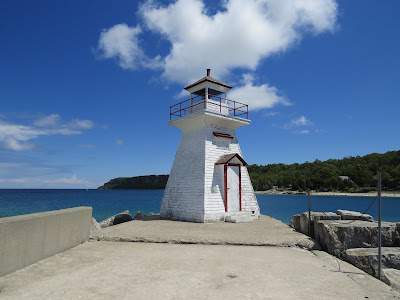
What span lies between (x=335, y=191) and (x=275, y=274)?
273 feet

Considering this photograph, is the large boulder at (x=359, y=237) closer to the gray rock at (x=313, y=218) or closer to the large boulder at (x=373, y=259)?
the large boulder at (x=373, y=259)

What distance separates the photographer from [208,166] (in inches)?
513

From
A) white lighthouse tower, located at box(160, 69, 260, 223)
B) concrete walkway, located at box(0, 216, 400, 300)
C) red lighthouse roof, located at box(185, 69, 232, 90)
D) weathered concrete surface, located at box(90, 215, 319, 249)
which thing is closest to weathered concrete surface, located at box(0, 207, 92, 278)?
concrete walkway, located at box(0, 216, 400, 300)

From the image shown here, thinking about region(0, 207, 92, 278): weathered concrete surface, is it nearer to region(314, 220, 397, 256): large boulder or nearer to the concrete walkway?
the concrete walkway

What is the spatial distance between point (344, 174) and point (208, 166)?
271ft

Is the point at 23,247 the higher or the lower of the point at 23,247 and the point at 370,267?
the higher

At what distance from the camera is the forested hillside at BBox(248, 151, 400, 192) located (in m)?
73.1

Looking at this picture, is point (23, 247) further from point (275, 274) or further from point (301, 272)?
point (301, 272)

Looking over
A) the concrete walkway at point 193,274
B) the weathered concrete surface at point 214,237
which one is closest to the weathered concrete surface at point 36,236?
Answer: the concrete walkway at point 193,274

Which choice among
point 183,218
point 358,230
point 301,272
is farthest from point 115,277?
point 183,218

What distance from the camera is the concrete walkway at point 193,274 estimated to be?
4.37 m

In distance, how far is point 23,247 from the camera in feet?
18.6

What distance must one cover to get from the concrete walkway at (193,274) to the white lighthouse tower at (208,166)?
442 centimetres

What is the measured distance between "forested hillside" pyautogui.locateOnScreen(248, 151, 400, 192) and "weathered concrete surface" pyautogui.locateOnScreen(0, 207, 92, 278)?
257 feet
